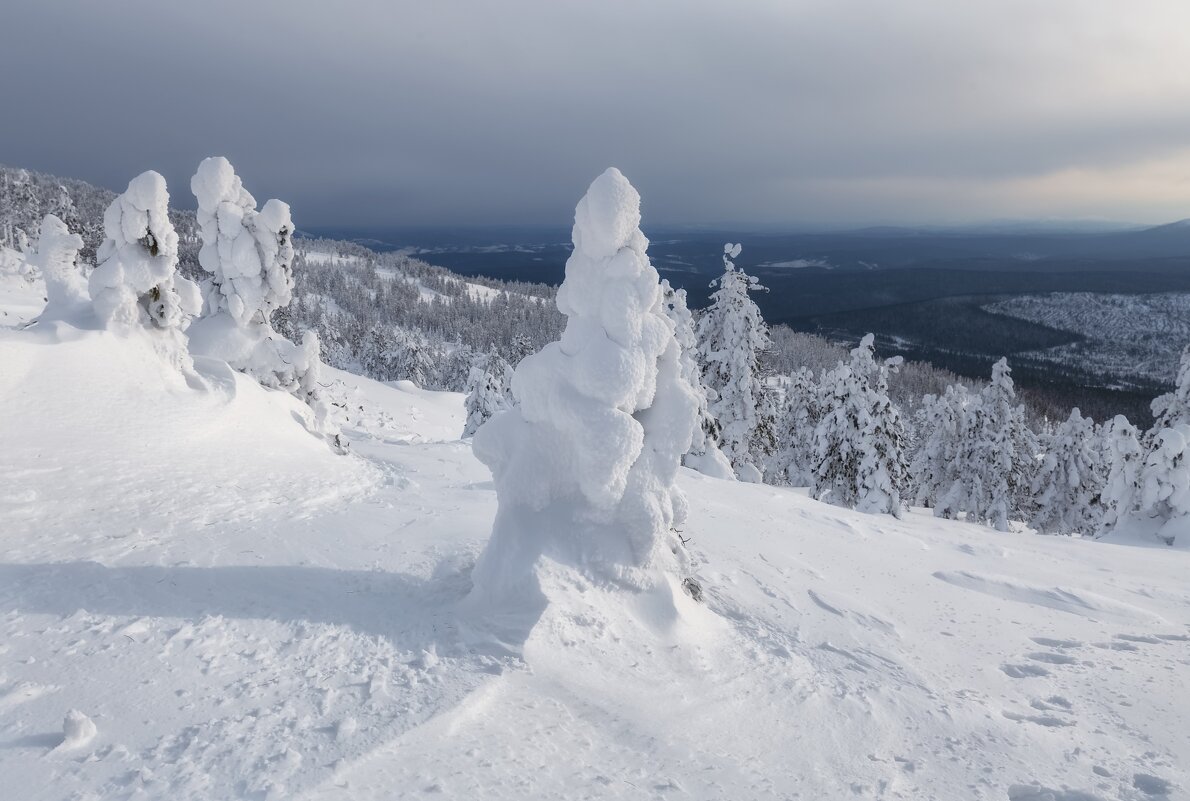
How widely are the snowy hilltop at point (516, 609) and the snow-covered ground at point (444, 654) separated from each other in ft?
0.11

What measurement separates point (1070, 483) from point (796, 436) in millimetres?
13344

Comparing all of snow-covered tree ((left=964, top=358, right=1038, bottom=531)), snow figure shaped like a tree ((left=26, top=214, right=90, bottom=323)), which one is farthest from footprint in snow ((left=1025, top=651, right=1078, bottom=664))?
snow-covered tree ((left=964, top=358, right=1038, bottom=531))

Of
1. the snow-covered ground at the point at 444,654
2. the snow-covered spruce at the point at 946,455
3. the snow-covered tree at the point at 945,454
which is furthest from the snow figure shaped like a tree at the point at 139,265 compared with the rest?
the snow-covered tree at the point at 945,454

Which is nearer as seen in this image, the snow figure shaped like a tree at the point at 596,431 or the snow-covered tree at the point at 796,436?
the snow figure shaped like a tree at the point at 596,431

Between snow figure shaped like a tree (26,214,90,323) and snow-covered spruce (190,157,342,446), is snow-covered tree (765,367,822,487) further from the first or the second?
snow figure shaped like a tree (26,214,90,323)

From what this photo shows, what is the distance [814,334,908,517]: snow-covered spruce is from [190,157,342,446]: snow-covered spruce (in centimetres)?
1764

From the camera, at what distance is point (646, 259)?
7.27 metres

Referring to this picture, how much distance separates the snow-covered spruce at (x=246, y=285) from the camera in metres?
15.9

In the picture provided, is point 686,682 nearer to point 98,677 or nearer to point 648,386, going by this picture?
point 648,386

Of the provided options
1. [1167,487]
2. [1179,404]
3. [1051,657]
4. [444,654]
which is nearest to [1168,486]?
[1167,487]

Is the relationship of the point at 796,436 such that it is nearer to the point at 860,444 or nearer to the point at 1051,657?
the point at 860,444

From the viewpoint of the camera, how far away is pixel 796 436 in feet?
116

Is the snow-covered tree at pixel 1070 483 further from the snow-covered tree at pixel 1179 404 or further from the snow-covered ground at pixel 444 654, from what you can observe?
the snow-covered ground at pixel 444 654

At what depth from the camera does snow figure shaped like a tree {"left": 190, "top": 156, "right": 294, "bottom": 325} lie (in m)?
15.8
